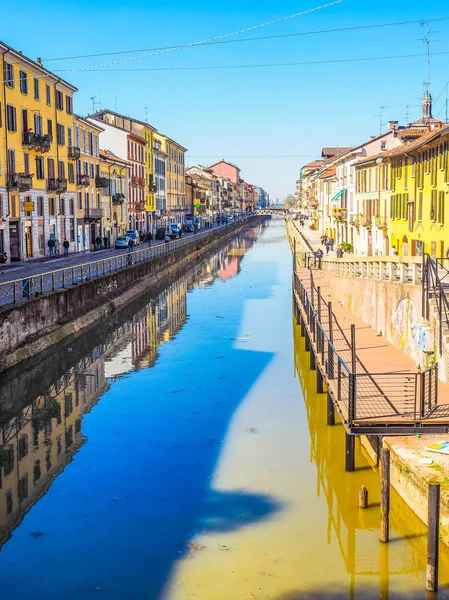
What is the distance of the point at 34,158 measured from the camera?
4400 centimetres

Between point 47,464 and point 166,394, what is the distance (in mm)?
5666

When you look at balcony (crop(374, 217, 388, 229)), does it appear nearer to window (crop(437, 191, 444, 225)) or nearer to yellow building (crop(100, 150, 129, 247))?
window (crop(437, 191, 444, 225))

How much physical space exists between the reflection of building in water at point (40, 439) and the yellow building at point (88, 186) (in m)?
33.6

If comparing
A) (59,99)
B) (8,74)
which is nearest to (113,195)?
(59,99)

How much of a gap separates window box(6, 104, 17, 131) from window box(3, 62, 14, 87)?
121 centimetres

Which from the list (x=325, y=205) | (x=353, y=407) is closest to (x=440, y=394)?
(x=353, y=407)

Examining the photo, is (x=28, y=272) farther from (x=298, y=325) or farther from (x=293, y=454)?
(x=293, y=454)

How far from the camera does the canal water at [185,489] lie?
10.5 m

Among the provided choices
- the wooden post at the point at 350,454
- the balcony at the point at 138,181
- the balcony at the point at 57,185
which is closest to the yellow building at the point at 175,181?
the balcony at the point at 138,181

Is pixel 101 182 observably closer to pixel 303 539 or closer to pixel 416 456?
pixel 303 539

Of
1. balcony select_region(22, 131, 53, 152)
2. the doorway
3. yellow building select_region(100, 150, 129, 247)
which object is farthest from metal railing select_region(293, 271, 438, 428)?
yellow building select_region(100, 150, 129, 247)

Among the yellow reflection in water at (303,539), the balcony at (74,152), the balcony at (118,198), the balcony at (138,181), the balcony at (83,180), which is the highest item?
the balcony at (74,152)

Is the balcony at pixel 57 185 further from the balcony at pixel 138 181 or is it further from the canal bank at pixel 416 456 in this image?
the canal bank at pixel 416 456

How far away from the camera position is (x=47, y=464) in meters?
15.2
